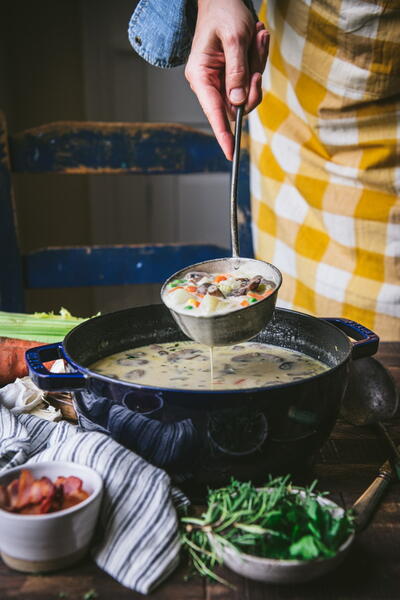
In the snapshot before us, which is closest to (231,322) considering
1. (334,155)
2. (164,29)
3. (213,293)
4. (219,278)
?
(213,293)

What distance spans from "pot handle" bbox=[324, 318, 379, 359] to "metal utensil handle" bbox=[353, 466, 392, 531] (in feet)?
0.70

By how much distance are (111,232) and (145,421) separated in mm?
3085

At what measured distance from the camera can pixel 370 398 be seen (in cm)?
136

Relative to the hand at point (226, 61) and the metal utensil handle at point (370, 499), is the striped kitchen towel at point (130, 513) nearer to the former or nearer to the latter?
the metal utensil handle at point (370, 499)

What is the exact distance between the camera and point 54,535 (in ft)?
2.90

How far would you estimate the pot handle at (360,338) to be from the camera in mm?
1239

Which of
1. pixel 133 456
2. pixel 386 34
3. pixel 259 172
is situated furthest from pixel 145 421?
pixel 259 172

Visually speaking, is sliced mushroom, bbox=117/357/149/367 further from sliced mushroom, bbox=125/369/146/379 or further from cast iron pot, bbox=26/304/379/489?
cast iron pot, bbox=26/304/379/489

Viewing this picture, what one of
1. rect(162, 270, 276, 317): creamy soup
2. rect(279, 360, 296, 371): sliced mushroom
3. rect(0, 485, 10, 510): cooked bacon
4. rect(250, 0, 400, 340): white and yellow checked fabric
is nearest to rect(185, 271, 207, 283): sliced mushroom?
rect(162, 270, 276, 317): creamy soup

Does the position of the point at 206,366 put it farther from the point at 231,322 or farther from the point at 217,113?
the point at 217,113

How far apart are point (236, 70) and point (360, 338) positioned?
0.67 metres

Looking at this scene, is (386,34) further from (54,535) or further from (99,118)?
(99,118)

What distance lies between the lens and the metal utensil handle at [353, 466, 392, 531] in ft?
3.38

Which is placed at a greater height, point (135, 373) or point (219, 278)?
point (219, 278)
